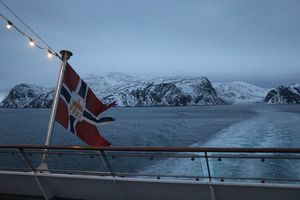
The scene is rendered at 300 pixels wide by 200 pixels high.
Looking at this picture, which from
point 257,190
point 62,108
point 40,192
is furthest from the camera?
point 62,108

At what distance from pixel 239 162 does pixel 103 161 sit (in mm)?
1758

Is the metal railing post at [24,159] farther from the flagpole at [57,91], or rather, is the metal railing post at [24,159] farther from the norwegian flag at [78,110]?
the norwegian flag at [78,110]

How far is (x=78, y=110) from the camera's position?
4.35 metres

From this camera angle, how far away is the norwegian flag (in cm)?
418

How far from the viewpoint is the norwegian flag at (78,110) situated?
13.7 ft

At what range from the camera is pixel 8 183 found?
13.1 feet

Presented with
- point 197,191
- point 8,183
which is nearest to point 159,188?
point 197,191

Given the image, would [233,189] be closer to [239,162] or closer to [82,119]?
[239,162]

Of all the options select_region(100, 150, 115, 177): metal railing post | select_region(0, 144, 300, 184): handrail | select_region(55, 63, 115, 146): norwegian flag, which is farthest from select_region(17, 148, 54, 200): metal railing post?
select_region(100, 150, 115, 177): metal railing post

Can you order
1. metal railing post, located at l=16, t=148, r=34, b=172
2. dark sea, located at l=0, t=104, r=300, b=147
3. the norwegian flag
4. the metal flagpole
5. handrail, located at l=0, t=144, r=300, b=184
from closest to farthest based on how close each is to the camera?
1. handrail, located at l=0, t=144, r=300, b=184
2. metal railing post, located at l=16, t=148, r=34, b=172
3. the metal flagpole
4. the norwegian flag
5. dark sea, located at l=0, t=104, r=300, b=147

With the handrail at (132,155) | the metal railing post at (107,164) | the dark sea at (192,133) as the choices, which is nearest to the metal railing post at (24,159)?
the handrail at (132,155)

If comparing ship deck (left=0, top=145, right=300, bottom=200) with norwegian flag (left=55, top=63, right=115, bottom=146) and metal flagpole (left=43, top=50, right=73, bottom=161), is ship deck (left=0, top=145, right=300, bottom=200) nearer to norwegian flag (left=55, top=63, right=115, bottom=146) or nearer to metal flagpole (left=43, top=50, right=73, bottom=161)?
metal flagpole (left=43, top=50, right=73, bottom=161)

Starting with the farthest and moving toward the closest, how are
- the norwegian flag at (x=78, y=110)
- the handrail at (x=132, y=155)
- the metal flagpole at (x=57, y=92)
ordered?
1. the norwegian flag at (x=78, y=110)
2. the metal flagpole at (x=57, y=92)
3. the handrail at (x=132, y=155)

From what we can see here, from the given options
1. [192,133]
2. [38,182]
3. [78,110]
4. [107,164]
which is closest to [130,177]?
[107,164]
